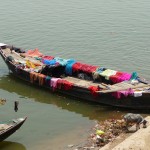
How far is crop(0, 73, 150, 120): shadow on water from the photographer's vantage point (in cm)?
1598

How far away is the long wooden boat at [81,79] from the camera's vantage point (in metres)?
15.6

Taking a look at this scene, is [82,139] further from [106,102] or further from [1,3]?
[1,3]

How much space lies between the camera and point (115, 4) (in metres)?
31.2

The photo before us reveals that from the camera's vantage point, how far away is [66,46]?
23500mm

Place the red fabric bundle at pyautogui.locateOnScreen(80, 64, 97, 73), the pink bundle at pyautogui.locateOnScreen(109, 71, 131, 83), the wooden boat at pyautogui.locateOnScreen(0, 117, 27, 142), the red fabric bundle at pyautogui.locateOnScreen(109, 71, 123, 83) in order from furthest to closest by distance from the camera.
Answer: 1. the red fabric bundle at pyautogui.locateOnScreen(80, 64, 97, 73)
2. the red fabric bundle at pyautogui.locateOnScreen(109, 71, 123, 83)
3. the pink bundle at pyautogui.locateOnScreen(109, 71, 131, 83)
4. the wooden boat at pyautogui.locateOnScreen(0, 117, 27, 142)

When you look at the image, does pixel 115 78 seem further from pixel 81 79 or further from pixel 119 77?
pixel 81 79

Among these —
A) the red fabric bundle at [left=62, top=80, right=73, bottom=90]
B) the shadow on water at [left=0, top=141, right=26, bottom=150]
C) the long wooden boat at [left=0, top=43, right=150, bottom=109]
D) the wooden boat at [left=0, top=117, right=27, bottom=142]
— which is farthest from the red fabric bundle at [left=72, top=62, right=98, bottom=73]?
the wooden boat at [left=0, top=117, right=27, bottom=142]

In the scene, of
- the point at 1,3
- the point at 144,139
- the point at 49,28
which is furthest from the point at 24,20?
the point at 144,139

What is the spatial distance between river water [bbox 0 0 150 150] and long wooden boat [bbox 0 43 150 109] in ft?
1.51

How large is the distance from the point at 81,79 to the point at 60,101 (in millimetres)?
1578

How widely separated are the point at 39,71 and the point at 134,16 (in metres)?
12.1

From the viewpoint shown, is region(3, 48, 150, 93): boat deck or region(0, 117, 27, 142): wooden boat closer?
region(0, 117, 27, 142): wooden boat

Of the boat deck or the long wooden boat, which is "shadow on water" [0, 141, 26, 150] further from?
the boat deck

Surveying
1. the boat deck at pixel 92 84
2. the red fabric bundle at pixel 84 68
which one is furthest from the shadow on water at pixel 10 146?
the red fabric bundle at pixel 84 68
